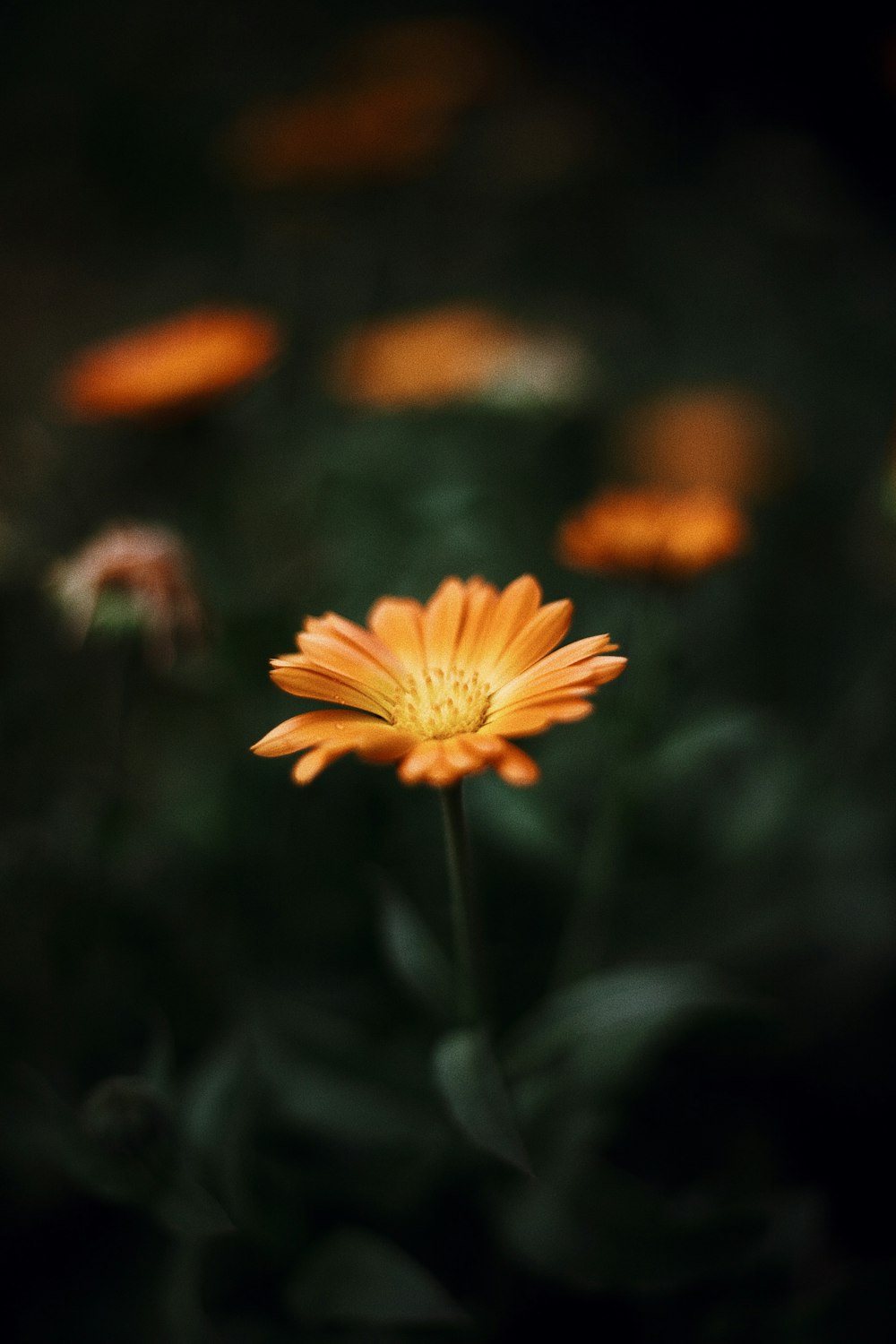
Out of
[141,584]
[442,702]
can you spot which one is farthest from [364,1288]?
[141,584]

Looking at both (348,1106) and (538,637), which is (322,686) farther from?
(348,1106)

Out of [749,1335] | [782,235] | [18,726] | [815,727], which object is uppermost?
[782,235]

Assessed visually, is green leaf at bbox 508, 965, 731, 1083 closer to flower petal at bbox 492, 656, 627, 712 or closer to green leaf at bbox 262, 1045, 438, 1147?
green leaf at bbox 262, 1045, 438, 1147

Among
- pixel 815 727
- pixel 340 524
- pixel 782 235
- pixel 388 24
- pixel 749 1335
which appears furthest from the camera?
pixel 388 24

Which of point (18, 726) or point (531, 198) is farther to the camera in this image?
point (531, 198)

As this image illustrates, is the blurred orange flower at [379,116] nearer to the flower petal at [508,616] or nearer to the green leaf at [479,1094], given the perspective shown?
the flower petal at [508,616]

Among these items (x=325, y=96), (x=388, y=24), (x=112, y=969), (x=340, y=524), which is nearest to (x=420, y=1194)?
(x=112, y=969)

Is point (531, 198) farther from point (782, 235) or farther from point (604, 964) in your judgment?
point (604, 964)
